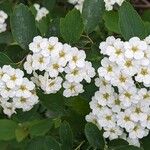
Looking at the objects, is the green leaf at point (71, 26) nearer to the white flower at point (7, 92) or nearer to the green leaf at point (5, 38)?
the white flower at point (7, 92)

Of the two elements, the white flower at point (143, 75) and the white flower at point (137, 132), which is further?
the white flower at point (137, 132)

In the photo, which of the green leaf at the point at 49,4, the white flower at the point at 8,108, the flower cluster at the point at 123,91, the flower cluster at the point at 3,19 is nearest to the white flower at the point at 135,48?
the flower cluster at the point at 123,91

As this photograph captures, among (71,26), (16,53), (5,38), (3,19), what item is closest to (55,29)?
(71,26)

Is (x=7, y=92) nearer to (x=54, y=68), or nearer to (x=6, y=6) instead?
(x=54, y=68)

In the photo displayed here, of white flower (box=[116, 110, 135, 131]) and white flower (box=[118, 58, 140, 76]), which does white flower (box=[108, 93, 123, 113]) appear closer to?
white flower (box=[116, 110, 135, 131])

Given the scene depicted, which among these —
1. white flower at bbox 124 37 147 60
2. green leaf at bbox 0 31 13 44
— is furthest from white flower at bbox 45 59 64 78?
green leaf at bbox 0 31 13 44
